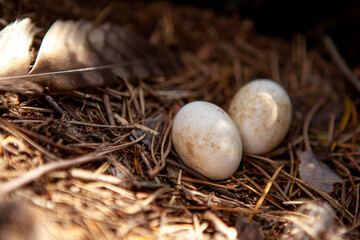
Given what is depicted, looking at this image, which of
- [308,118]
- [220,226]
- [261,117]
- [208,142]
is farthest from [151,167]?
[308,118]

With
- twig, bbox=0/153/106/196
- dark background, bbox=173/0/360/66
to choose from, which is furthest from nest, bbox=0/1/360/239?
dark background, bbox=173/0/360/66

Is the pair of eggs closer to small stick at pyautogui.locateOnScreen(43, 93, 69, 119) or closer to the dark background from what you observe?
small stick at pyautogui.locateOnScreen(43, 93, 69, 119)

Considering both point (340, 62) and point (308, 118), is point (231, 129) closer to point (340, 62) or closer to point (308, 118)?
point (308, 118)

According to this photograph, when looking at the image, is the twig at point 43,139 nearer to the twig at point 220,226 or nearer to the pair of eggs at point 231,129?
the pair of eggs at point 231,129

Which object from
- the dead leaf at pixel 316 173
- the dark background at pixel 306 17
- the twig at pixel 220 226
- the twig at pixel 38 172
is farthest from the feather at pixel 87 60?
the dead leaf at pixel 316 173

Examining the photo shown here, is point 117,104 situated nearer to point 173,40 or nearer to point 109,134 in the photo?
point 109,134

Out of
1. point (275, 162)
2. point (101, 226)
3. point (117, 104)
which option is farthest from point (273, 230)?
point (117, 104)
